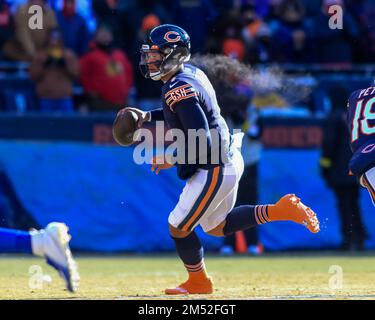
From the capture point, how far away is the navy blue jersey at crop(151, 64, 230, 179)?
8.02m

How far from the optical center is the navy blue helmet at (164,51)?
8469mm

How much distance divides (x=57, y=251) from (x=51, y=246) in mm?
56

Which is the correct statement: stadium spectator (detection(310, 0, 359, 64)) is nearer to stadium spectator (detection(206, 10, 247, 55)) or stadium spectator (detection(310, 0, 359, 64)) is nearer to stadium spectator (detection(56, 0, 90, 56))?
stadium spectator (detection(206, 10, 247, 55))

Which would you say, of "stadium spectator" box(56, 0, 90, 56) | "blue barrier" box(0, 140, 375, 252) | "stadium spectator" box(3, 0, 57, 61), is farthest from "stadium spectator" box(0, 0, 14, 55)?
"blue barrier" box(0, 140, 375, 252)

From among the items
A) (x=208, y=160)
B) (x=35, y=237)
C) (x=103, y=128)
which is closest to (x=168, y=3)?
(x=103, y=128)

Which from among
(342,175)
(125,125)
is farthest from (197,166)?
(342,175)

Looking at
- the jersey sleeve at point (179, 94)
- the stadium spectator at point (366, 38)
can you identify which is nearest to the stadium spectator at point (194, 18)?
the stadium spectator at point (366, 38)

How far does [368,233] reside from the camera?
47.0 feet

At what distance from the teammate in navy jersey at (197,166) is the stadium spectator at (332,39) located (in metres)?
7.82

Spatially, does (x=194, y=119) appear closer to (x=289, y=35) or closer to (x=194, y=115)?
(x=194, y=115)

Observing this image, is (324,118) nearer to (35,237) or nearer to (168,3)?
(168,3)

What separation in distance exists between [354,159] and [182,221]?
1.47m

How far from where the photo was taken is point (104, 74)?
48.8 feet

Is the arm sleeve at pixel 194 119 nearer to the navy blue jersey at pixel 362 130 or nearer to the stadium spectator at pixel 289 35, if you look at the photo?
the navy blue jersey at pixel 362 130
